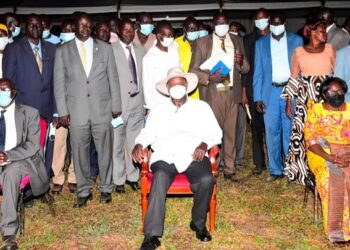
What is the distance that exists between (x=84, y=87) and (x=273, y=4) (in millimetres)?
8520

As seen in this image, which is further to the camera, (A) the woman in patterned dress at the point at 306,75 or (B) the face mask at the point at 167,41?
(B) the face mask at the point at 167,41

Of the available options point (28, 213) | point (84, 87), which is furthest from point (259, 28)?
point (28, 213)

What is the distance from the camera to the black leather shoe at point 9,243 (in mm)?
4812

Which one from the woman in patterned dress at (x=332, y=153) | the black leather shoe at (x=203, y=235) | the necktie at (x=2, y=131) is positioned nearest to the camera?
the woman in patterned dress at (x=332, y=153)

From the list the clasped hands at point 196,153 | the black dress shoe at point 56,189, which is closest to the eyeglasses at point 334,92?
the clasped hands at point 196,153

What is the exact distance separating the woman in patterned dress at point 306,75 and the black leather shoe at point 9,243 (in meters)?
3.35

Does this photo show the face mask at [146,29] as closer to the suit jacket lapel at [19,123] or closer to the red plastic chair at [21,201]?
the suit jacket lapel at [19,123]

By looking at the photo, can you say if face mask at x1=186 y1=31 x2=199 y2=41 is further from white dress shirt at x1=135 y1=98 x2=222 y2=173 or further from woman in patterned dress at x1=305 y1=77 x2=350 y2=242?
woman in patterned dress at x1=305 y1=77 x2=350 y2=242

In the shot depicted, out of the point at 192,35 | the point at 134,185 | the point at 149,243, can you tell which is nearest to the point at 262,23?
the point at 192,35

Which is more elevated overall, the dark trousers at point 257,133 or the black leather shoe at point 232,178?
the dark trousers at point 257,133

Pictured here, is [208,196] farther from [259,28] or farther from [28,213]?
[259,28]

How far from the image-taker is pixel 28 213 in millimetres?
5855

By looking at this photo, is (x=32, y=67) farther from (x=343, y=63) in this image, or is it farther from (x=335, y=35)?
(x=335, y=35)

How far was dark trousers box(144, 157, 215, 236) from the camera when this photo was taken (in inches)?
Result: 189
